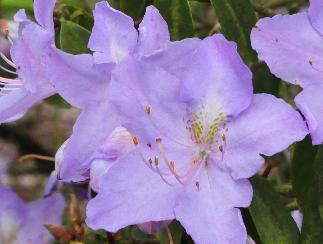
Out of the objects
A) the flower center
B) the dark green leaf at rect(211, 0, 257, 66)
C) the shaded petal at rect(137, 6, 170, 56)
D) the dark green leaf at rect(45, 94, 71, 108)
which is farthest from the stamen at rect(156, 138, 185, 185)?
the dark green leaf at rect(45, 94, 71, 108)

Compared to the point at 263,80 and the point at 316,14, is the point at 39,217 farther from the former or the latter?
the point at 316,14

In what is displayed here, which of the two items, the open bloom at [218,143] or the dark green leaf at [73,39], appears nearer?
the open bloom at [218,143]

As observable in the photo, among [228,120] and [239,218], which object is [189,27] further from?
[239,218]

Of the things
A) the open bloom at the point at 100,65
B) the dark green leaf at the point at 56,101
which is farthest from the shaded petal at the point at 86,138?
the dark green leaf at the point at 56,101

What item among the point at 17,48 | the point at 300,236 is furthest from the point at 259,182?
the point at 17,48

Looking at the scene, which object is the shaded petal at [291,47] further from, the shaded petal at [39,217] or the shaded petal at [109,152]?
the shaded petal at [39,217]

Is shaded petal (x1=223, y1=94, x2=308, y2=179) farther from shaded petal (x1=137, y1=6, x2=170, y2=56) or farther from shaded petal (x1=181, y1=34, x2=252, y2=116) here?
shaded petal (x1=137, y1=6, x2=170, y2=56)
